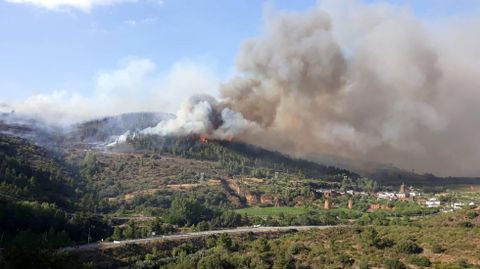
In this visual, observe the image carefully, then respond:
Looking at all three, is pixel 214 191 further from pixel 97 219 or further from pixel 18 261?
pixel 18 261

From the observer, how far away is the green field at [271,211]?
89250 millimetres

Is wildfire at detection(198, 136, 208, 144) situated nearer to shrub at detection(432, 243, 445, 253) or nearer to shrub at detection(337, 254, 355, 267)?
shrub at detection(337, 254, 355, 267)

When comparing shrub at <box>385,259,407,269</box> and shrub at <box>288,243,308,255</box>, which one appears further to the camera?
shrub at <box>288,243,308,255</box>

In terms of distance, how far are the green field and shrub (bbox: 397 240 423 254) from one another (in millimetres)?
47627

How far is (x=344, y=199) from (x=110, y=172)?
50359mm

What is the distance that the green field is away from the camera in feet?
293

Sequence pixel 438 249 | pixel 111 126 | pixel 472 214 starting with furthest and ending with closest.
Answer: pixel 111 126, pixel 472 214, pixel 438 249

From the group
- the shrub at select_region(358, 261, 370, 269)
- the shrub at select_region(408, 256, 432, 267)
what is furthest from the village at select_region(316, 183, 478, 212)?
the shrub at select_region(358, 261, 370, 269)

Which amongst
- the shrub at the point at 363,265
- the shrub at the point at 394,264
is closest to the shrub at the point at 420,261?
the shrub at the point at 394,264

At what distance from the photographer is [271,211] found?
92.6 m

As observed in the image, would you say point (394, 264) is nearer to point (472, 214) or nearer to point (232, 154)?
point (472, 214)

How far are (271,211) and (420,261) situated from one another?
5591 centimetres

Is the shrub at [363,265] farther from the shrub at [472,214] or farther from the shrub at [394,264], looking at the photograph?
the shrub at [472,214]

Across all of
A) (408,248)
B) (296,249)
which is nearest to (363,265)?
(408,248)
